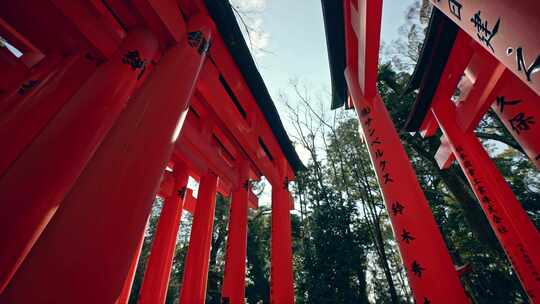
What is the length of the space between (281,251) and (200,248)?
4.75ft

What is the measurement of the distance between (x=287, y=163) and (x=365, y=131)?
2654 mm

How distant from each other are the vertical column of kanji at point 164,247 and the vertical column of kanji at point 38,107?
9.05 ft

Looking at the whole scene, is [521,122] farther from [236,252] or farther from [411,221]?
[236,252]

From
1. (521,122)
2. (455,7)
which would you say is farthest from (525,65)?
(521,122)

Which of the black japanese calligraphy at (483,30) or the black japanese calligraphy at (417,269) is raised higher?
the black japanese calligraphy at (483,30)

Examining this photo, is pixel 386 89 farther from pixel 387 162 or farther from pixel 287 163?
pixel 387 162

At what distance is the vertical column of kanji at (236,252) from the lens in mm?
A: 3520

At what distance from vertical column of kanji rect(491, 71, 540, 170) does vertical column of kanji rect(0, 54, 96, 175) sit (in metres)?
4.84

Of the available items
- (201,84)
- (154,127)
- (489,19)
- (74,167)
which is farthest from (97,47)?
(489,19)

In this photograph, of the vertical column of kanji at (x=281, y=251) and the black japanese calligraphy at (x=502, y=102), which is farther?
the vertical column of kanji at (x=281, y=251)

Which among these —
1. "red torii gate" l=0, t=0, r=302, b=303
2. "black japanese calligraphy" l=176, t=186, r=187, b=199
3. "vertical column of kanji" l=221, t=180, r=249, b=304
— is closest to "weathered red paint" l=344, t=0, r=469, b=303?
"red torii gate" l=0, t=0, r=302, b=303

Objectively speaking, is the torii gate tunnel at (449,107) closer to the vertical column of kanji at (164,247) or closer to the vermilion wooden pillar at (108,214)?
the vermilion wooden pillar at (108,214)

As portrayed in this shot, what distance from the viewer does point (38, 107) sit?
2174 millimetres

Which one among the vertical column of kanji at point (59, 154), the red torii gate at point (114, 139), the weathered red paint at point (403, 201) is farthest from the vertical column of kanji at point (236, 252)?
the vertical column of kanji at point (59, 154)
